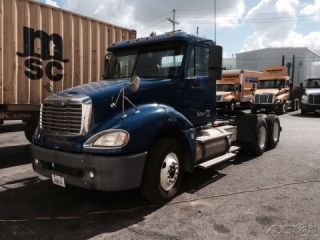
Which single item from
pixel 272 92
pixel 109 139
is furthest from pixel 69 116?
pixel 272 92

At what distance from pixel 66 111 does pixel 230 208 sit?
2.59 metres

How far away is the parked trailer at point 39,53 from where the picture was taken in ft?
A: 25.6

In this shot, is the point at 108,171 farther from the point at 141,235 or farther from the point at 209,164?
the point at 209,164

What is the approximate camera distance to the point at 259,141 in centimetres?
884

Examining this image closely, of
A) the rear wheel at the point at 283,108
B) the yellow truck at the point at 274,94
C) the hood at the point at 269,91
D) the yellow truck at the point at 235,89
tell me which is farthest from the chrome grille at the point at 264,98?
the yellow truck at the point at 235,89

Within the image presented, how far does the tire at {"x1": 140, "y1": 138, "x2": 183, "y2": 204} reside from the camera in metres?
4.98

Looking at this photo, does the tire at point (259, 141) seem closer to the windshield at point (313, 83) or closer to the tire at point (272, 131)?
the tire at point (272, 131)

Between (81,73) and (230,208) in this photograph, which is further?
(81,73)

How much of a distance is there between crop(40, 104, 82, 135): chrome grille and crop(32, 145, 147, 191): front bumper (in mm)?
326

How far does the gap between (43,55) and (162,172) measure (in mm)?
4688

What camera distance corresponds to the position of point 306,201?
549 centimetres

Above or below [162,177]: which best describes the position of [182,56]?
above

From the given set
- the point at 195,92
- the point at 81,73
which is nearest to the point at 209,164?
the point at 195,92

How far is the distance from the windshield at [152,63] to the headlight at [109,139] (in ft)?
5.19
